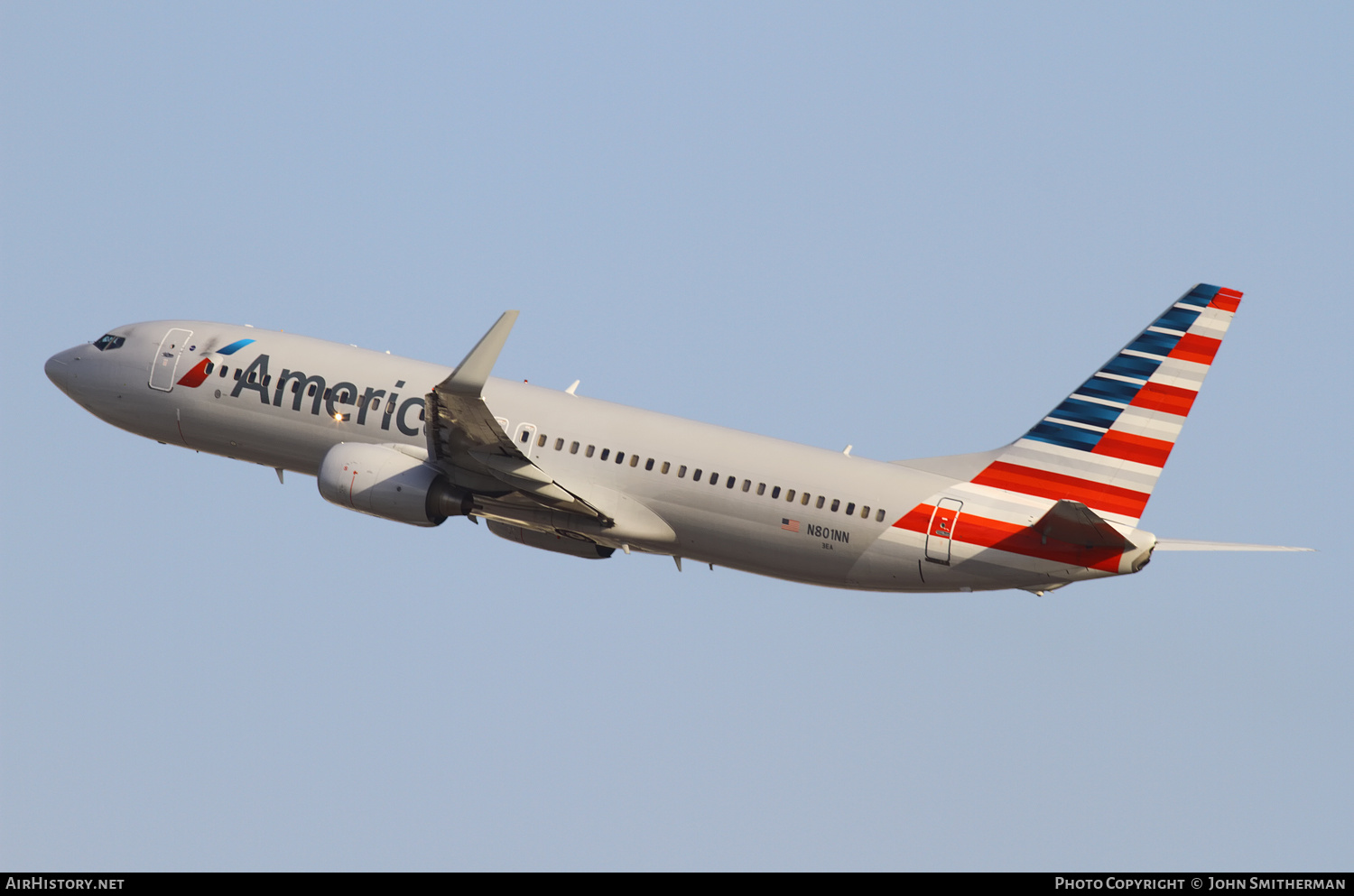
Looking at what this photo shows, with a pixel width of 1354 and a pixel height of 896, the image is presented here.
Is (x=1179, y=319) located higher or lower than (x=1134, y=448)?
higher

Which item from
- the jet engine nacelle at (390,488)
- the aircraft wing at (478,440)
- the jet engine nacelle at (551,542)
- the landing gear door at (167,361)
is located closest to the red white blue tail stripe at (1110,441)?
the aircraft wing at (478,440)

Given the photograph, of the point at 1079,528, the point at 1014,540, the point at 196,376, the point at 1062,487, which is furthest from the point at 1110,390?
the point at 196,376

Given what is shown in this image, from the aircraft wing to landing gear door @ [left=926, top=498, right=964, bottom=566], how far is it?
27.2 feet

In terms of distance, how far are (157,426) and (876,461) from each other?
19.9 metres

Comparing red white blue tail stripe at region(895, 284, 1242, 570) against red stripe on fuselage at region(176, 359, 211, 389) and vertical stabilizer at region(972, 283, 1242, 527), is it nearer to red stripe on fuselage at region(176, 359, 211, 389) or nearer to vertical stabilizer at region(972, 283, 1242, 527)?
vertical stabilizer at region(972, 283, 1242, 527)

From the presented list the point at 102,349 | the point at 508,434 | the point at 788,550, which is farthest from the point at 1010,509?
the point at 102,349

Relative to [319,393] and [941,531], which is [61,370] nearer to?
[319,393]

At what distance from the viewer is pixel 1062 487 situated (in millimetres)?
42625

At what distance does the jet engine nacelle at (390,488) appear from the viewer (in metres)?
44.8

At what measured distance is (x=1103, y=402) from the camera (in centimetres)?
4294

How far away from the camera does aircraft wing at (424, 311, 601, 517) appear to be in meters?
40.7

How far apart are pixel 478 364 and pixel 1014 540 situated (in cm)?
1291
